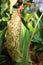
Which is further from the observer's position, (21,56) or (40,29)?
(40,29)

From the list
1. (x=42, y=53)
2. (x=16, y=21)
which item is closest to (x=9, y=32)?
(x=16, y=21)

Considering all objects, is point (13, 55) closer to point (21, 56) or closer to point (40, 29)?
point (21, 56)

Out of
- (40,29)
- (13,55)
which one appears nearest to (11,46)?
(13,55)

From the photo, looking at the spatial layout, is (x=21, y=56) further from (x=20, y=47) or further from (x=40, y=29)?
(x=40, y=29)

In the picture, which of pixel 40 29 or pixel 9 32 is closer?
pixel 9 32

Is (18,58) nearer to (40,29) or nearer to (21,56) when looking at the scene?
(21,56)

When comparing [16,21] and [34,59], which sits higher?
[16,21]

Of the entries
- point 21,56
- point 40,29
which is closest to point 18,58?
point 21,56
